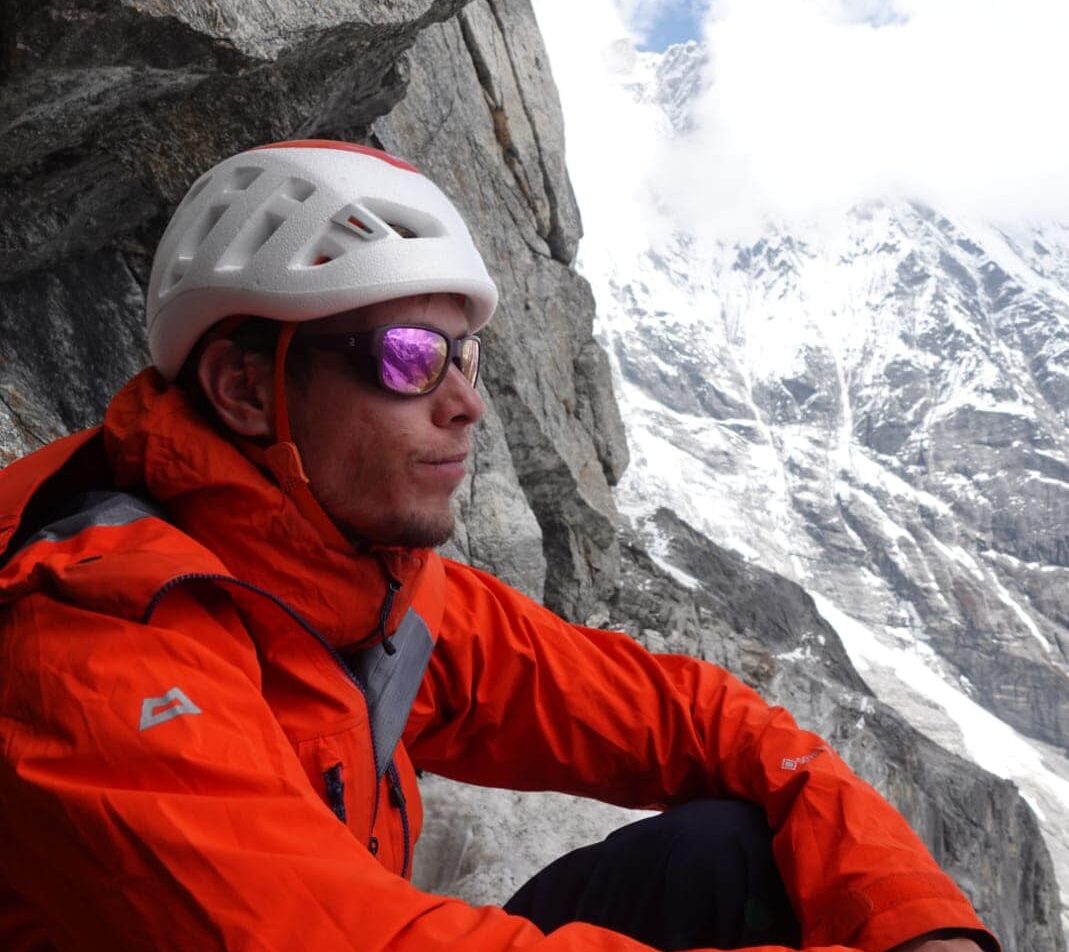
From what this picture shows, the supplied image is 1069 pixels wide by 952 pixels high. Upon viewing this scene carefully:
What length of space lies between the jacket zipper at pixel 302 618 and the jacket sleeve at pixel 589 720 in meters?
0.47

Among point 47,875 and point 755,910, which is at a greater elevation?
point 47,875

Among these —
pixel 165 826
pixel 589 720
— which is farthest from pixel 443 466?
pixel 165 826

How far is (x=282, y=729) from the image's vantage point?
1.92 meters

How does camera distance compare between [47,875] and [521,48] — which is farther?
[521,48]

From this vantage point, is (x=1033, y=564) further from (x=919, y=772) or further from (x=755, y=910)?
(x=755, y=910)

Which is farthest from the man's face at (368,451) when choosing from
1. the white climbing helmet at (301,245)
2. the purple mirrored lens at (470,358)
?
the purple mirrored lens at (470,358)

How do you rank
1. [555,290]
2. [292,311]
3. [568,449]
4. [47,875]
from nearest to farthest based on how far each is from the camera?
[47,875], [292,311], [568,449], [555,290]

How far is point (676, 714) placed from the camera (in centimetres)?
270

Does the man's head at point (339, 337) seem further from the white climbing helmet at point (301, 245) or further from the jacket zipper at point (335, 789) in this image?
the jacket zipper at point (335, 789)

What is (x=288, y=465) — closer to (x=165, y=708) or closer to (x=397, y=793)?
(x=165, y=708)

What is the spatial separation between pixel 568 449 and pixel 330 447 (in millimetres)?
8959

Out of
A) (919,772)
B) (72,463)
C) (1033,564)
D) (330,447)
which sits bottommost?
(1033,564)

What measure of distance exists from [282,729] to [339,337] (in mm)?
935

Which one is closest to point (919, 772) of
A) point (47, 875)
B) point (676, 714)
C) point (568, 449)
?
point (568, 449)
